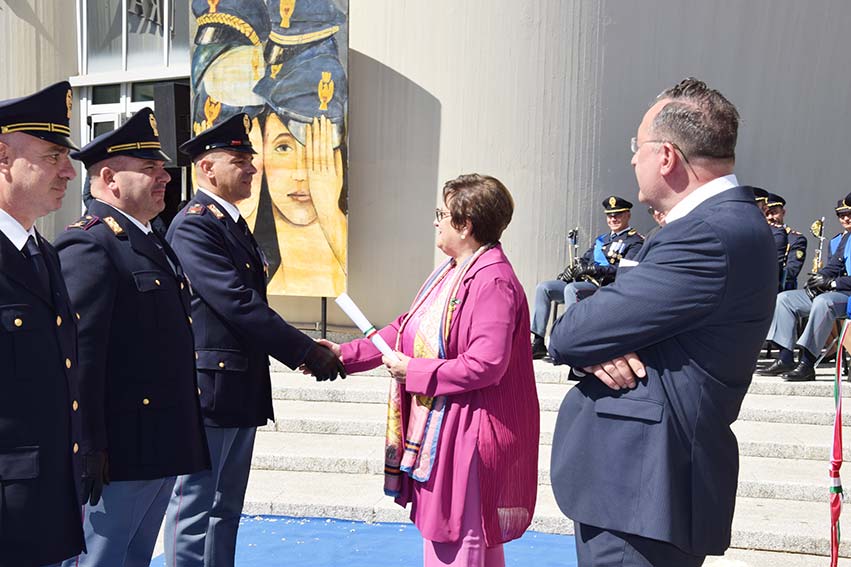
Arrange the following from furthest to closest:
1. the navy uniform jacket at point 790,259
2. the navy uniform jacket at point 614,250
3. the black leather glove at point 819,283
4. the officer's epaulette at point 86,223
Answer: the navy uniform jacket at point 790,259
the navy uniform jacket at point 614,250
the black leather glove at point 819,283
the officer's epaulette at point 86,223

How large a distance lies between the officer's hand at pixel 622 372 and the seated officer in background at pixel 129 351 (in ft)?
5.30

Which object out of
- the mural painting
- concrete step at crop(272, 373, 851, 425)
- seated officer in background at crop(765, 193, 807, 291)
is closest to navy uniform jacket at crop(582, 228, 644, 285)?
concrete step at crop(272, 373, 851, 425)

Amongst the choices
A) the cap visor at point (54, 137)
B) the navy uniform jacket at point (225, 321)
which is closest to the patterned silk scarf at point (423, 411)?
the navy uniform jacket at point (225, 321)

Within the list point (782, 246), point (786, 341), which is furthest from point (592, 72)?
point (786, 341)

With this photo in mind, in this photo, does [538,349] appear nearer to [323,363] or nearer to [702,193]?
[323,363]

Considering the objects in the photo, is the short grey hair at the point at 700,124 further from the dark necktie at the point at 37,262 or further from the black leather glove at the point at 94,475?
the black leather glove at the point at 94,475

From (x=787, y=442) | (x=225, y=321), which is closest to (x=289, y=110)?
(x=787, y=442)

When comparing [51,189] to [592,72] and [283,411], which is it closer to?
[283,411]

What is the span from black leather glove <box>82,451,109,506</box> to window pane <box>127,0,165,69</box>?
9699 millimetres

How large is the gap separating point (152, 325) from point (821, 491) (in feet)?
14.9

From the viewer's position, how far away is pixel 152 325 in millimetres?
2980

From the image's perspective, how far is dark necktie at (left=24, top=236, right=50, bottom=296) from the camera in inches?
92.2

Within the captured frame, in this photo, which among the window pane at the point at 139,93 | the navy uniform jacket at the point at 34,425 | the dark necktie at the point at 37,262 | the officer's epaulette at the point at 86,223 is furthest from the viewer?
the window pane at the point at 139,93

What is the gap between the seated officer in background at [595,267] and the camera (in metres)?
8.53
